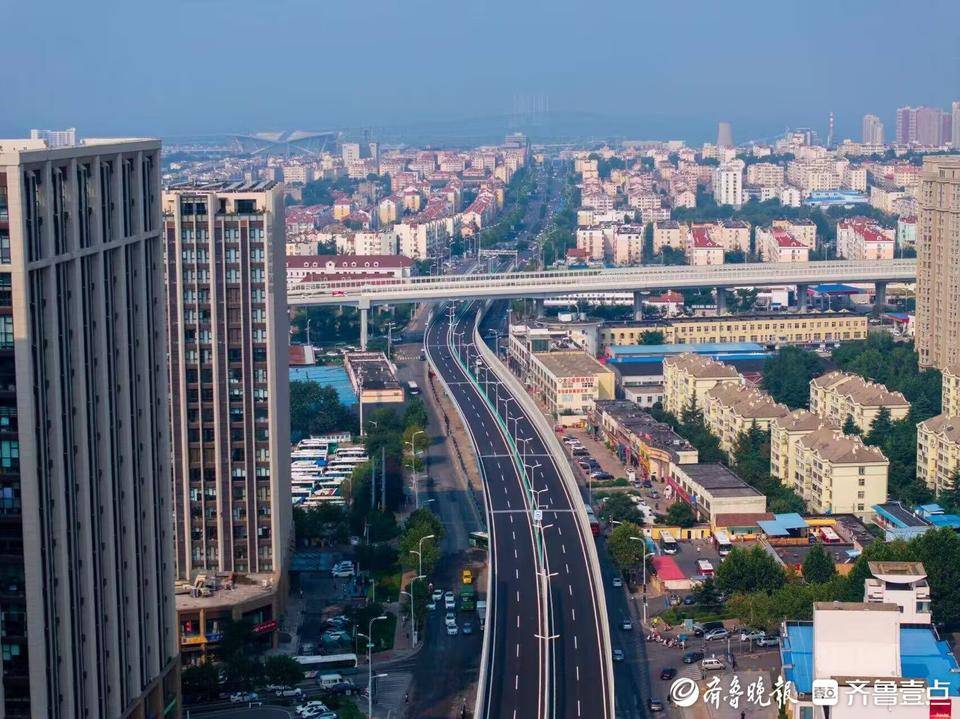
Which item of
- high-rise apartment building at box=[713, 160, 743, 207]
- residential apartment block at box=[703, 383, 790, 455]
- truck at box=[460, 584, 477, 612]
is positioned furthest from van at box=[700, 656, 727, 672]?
high-rise apartment building at box=[713, 160, 743, 207]

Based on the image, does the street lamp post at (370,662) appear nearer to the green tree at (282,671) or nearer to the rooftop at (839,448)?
the green tree at (282,671)

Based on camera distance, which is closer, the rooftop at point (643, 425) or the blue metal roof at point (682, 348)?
the rooftop at point (643, 425)

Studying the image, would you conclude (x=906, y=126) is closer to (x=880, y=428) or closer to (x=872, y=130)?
(x=872, y=130)

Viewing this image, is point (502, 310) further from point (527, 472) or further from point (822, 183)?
point (822, 183)

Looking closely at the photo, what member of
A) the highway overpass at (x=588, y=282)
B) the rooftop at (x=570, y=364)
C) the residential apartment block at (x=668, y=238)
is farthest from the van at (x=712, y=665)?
the residential apartment block at (x=668, y=238)

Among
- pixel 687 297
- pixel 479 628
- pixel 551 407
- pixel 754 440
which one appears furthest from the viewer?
pixel 687 297

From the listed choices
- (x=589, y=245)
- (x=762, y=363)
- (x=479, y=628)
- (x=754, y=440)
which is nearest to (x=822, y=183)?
(x=589, y=245)
